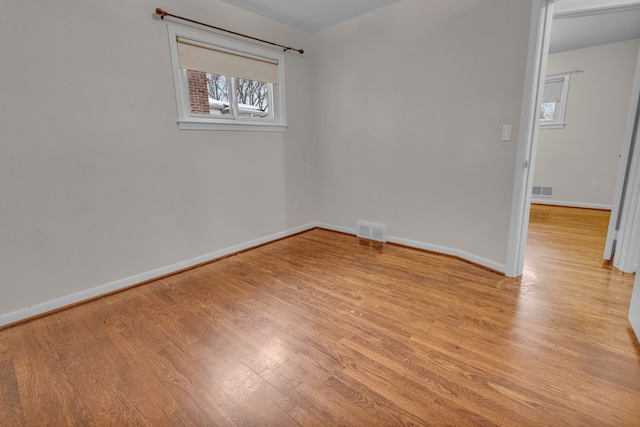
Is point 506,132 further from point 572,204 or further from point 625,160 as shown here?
point 572,204

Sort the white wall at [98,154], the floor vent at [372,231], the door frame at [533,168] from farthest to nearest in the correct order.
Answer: the floor vent at [372,231], the door frame at [533,168], the white wall at [98,154]

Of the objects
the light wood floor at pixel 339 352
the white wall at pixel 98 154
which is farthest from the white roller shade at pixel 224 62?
the light wood floor at pixel 339 352

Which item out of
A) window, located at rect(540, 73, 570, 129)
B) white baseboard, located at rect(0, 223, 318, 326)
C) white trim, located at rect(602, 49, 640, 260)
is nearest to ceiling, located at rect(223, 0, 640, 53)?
white trim, located at rect(602, 49, 640, 260)

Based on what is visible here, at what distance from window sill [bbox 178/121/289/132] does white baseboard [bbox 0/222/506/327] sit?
1.27 meters

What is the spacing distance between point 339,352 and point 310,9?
10.7 feet

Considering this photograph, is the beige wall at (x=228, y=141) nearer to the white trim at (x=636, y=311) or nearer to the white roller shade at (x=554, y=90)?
the white trim at (x=636, y=311)

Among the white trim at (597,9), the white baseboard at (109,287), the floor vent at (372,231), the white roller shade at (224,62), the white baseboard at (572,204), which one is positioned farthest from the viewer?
the white baseboard at (572,204)

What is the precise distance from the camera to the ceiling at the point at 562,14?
2498 mm

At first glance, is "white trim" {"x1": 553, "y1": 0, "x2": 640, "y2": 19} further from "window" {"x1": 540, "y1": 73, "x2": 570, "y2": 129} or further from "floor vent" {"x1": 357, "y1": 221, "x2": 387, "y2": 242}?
"window" {"x1": 540, "y1": 73, "x2": 570, "y2": 129}

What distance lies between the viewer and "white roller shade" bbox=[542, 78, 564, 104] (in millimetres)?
5039

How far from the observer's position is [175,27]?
2541 millimetres

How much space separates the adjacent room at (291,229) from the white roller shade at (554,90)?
2407mm


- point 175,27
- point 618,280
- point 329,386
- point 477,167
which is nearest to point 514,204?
point 477,167

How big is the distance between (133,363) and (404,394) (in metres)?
1.45
